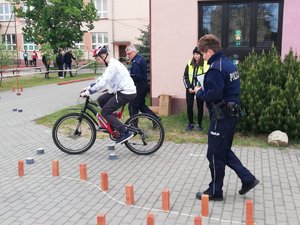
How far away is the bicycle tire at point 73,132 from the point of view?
768cm

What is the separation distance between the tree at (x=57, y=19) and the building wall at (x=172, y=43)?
2606 cm

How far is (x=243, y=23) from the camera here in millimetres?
10594

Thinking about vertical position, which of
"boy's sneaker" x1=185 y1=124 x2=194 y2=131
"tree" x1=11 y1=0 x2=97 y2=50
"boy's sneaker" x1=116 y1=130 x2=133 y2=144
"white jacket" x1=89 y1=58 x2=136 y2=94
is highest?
"tree" x1=11 y1=0 x2=97 y2=50

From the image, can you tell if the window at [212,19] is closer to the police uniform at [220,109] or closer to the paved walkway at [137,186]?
the paved walkway at [137,186]

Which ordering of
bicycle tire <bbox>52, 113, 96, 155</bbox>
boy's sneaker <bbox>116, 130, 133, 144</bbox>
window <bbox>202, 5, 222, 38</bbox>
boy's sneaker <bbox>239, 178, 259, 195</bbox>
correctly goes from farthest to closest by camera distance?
window <bbox>202, 5, 222, 38</bbox> < bicycle tire <bbox>52, 113, 96, 155</bbox> < boy's sneaker <bbox>116, 130, 133, 144</bbox> < boy's sneaker <bbox>239, 178, 259, 195</bbox>

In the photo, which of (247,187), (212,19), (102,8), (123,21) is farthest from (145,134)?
(102,8)

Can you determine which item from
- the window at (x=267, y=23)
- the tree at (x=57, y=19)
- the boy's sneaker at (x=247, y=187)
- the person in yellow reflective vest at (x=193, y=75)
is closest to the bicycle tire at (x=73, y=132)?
the person in yellow reflective vest at (x=193, y=75)

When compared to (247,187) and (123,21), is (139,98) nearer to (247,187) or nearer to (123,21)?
(247,187)

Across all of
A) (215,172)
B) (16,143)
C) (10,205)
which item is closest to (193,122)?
(16,143)

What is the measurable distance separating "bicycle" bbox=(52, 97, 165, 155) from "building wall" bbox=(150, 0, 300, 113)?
3.59 meters

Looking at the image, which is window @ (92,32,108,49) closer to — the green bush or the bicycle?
the green bush

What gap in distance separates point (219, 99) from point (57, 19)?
3377 centimetres

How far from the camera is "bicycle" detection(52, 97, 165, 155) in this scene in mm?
7496

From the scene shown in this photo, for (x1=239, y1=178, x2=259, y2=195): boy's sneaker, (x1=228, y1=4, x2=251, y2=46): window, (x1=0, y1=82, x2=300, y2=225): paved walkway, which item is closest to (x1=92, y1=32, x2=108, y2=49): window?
(x1=228, y1=4, x2=251, y2=46): window
